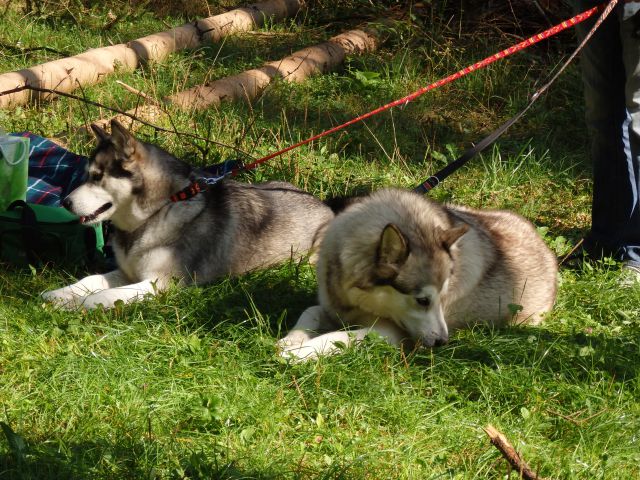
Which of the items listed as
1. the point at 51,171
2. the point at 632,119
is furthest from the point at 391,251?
the point at 51,171

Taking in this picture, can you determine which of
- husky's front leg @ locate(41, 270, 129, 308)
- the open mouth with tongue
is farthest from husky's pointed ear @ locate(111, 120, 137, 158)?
husky's front leg @ locate(41, 270, 129, 308)

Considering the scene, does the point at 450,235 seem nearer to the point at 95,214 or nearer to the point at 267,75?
the point at 95,214

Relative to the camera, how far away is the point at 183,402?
335 cm

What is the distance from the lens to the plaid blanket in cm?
541

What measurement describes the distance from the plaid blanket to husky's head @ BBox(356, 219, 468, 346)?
2508mm

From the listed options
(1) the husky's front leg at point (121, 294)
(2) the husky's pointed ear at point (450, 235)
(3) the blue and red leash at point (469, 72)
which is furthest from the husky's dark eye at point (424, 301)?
(1) the husky's front leg at point (121, 294)

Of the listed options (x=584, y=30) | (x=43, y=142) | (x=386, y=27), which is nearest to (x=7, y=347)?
(x=43, y=142)

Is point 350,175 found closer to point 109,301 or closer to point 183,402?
point 109,301

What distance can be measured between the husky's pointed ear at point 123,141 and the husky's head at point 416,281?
5.54ft

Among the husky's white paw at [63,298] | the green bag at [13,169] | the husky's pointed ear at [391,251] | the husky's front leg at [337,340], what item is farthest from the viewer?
the green bag at [13,169]

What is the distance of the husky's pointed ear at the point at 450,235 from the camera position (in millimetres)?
3855

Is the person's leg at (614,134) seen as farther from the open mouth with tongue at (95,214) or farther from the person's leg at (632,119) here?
the open mouth with tongue at (95,214)

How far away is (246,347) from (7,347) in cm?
110

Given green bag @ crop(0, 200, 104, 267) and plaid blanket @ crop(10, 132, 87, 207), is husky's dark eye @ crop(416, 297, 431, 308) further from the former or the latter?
plaid blanket @ crop(10, 132, 87, 207)
